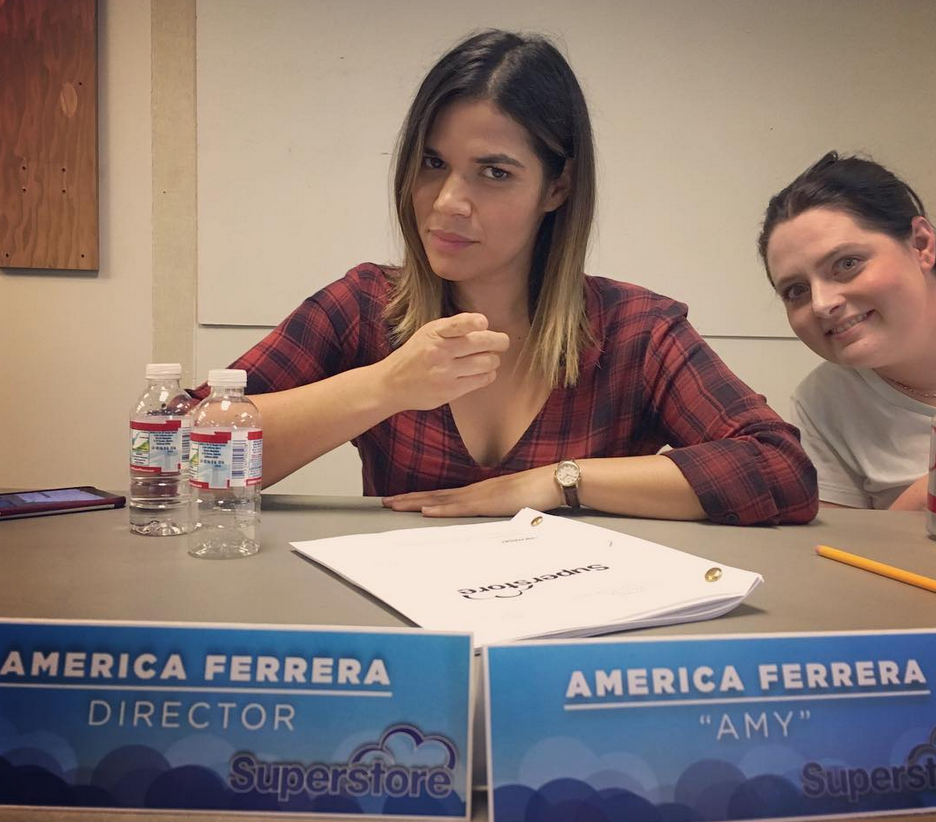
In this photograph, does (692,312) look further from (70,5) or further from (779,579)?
(70,5)

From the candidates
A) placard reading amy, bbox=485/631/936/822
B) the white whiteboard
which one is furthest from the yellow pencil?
the white whiteboard

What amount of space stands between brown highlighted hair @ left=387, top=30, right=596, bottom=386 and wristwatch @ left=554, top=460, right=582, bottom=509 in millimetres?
242

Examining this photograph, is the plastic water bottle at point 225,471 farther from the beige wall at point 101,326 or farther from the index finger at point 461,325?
the beige wall at point 101,326

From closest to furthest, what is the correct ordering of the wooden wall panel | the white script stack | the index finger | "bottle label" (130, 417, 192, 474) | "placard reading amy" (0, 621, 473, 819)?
"placard reading amy" (0, 621, 473, 819), the white script stack, "bottle label" (130, 417, 192, 474), the index finger, the wooden wall panel

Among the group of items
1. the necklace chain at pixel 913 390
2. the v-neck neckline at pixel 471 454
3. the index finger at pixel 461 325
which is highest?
the index finger at pixel 461 325

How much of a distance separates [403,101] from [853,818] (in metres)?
2.22

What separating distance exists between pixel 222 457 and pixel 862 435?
126cm

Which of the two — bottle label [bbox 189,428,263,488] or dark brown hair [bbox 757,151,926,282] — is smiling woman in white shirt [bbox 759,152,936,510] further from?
bottle label [bbox 189,428,263,488]

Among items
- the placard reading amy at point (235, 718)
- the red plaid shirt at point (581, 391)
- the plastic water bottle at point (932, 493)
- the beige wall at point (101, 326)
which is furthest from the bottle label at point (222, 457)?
the beige wall at point (101, 326)

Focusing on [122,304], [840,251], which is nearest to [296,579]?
[840,251]

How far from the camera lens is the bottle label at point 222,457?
70 cm

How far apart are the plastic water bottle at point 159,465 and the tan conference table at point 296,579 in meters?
0.03

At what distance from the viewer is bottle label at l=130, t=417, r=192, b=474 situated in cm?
79

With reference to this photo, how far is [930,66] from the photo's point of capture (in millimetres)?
2383
